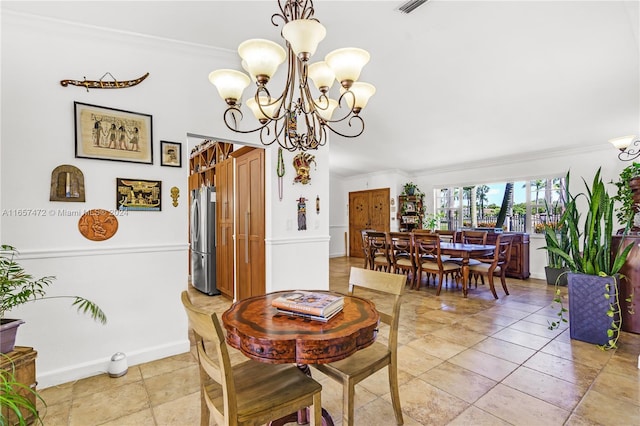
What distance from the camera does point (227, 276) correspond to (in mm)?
4301

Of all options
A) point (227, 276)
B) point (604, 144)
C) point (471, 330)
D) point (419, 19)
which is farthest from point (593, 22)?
point (227, 276)

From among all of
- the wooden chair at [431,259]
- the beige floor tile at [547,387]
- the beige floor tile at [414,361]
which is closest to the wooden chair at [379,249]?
the wooden chair at [431,259]

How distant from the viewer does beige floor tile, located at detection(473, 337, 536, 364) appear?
8.13 feet

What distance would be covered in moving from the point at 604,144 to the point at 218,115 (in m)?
5.75

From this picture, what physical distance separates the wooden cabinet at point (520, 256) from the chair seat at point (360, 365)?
4.77m

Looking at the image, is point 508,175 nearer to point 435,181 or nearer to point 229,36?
point 435,181

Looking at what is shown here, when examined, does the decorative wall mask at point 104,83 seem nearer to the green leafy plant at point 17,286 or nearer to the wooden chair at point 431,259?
the green leafy plant at point 17,286

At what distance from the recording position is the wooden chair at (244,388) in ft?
3.58

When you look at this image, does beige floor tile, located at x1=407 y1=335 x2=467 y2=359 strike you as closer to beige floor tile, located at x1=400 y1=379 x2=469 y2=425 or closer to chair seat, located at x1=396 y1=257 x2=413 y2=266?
beige floor tile, located at x1=400 y1=379 x2=469 y2=425

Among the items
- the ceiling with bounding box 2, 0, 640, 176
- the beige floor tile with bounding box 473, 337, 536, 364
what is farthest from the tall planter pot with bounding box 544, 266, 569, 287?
the beige floor tile with bounding box 473, 337, 536, 364

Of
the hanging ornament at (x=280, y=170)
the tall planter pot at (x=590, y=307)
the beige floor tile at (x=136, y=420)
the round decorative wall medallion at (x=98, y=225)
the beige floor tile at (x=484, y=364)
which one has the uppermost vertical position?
the hanging ornament at (x=280, y=170)

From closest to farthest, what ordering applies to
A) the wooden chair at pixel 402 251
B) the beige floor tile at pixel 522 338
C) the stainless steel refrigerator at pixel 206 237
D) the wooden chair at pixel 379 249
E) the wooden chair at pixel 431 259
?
the beige floor tile at pixel 522 338, the wooden chair at pixel 431 259, the stainless steel refrigerator at pixel 206 237, the wooden chair at pixel 402 251, the wooden chair at pixel 379 249

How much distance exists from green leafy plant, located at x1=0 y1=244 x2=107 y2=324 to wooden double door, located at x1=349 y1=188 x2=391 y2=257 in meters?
6.42

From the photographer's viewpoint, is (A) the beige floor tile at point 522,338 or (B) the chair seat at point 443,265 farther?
(B) the chair seat at point 443,265
